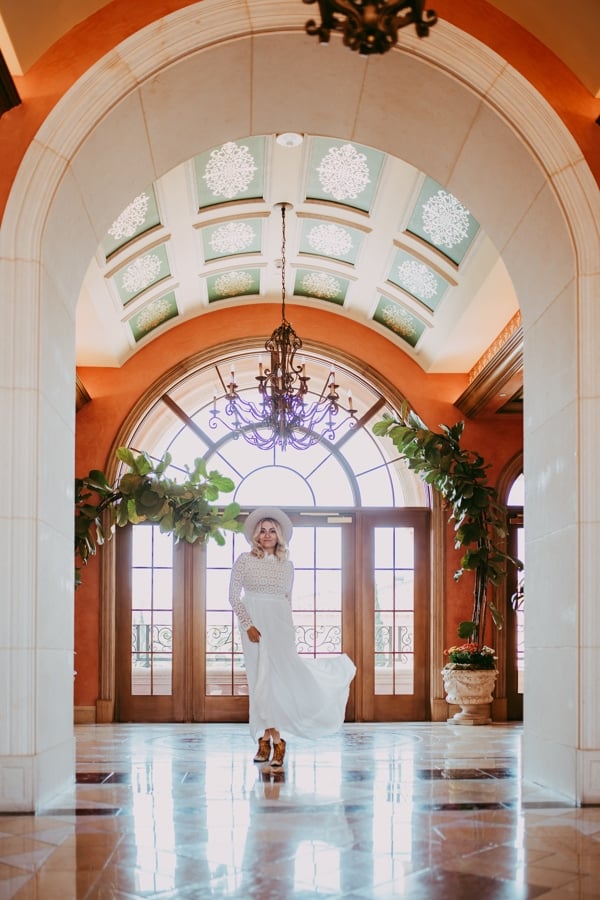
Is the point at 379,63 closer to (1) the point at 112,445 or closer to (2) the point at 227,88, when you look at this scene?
(2) the point at 227,88

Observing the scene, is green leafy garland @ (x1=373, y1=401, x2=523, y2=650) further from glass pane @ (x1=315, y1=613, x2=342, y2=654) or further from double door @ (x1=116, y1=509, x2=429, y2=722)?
glass pane @ (x1=315, y1=613, x2=342, y2=654)

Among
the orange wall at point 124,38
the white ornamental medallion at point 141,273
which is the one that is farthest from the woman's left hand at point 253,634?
the white ornamental medallion at point 141,273

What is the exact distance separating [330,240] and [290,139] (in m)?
1.97

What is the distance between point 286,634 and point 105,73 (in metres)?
3.37

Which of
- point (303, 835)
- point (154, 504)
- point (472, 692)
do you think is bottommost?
point (472, 692)

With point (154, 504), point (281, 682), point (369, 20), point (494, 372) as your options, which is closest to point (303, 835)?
point (281, 682)

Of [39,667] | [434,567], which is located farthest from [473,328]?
[39,667]

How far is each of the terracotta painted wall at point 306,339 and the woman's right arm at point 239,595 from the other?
5.10 metres

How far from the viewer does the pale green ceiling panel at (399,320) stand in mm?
10977

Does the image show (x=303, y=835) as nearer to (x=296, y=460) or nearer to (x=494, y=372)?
(x=494, y=372)

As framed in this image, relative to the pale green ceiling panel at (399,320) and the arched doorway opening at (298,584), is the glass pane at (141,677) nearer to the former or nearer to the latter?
the arched doorway opening at (298,584)

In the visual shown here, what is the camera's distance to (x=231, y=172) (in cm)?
880

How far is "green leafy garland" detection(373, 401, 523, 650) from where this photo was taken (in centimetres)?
1077

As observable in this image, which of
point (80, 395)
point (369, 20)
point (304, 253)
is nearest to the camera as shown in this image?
point (369, 20)
